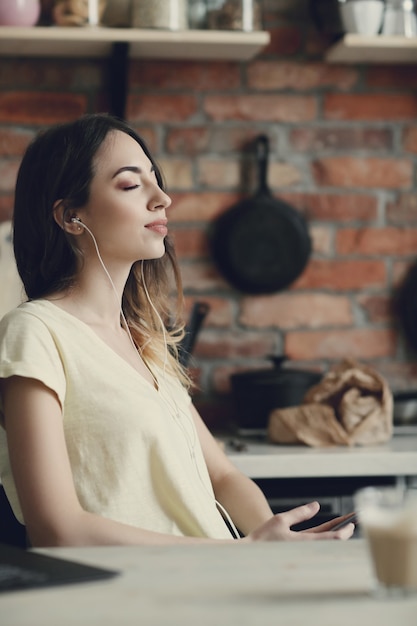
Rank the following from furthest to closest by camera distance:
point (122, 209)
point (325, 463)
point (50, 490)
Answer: point (325, 463) → point (122, 209) → point (50, 490)

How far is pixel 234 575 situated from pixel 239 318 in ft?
5.56

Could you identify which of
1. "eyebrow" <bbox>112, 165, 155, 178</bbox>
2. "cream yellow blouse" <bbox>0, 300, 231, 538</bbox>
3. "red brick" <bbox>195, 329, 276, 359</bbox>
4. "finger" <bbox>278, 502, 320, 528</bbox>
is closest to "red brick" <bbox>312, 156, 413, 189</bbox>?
"red brick" <bbox>195, 329, 276, 359</bbox>

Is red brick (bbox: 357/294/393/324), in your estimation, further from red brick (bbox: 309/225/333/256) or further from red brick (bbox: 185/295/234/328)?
red brick (bbox: 185/295/234/328)

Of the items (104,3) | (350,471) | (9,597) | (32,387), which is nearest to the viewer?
(9,597)

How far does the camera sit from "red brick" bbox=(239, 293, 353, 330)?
8.55 feet

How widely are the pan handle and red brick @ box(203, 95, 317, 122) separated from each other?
67 mm

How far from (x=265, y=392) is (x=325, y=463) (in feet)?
0.99

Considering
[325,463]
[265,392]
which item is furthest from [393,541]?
[265,392]

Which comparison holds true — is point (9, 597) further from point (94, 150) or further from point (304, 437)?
point (304, 437)

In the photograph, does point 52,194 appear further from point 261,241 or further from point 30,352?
point 261,241

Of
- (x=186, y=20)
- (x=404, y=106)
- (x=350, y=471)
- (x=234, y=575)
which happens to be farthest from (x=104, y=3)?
(x=234, y=575)

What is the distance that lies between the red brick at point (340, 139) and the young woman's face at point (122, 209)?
1.02 metres

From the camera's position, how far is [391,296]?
2645mm

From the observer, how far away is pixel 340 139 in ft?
8.61
